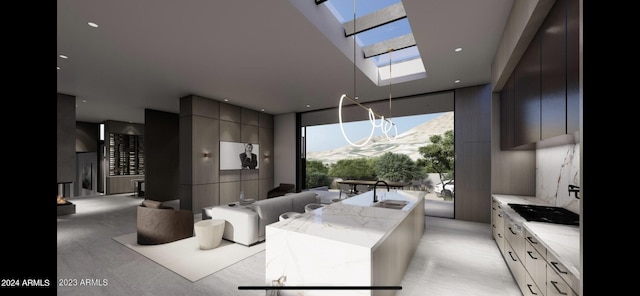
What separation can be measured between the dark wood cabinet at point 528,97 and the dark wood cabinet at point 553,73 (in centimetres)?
13

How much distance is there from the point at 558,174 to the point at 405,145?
7.68m

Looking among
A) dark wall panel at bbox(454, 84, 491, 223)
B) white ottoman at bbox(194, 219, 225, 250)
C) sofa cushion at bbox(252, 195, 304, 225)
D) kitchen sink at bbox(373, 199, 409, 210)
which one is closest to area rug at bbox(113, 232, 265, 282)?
white ottoman at bbox(194, 219, 225, 250)

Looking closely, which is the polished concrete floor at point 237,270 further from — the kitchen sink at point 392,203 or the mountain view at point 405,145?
the mountain view at point 405,145

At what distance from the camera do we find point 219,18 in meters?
2.55

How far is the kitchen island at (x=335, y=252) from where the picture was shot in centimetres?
160

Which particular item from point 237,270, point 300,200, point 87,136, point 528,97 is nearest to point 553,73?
point 528,97

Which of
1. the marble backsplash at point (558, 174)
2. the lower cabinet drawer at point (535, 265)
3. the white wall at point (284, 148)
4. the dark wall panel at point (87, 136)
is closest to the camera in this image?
the lower cabinet drawer at point (535, 265)

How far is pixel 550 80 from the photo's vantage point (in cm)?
186

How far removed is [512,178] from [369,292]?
3334 mm

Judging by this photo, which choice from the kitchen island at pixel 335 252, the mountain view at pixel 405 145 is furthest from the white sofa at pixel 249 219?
the mountain view at pixel 405 145

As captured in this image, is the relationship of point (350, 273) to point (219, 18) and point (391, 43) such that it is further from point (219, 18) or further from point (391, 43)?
point (391, 43)

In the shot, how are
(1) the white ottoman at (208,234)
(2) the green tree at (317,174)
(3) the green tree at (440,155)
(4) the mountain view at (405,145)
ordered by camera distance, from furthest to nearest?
(2) the green tree at (317,174)
(4) the mountain view at (405,145)
(3) the green tree at (440,155)
(1) the white ottoman at (208,234)
